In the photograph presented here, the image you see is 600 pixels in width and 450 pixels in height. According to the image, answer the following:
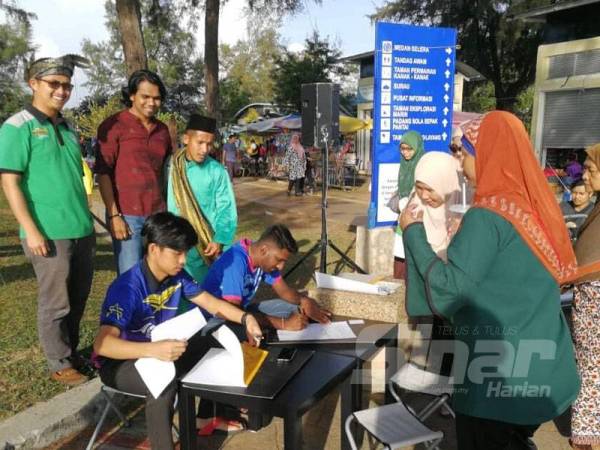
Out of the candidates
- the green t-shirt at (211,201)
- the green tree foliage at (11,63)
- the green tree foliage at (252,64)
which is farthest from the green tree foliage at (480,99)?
the green tree foliage at (11,63)

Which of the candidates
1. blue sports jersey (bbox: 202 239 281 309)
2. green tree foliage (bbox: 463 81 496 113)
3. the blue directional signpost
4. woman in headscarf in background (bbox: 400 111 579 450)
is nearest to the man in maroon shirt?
blue sports jersey (bbox: 202 239 281 309)

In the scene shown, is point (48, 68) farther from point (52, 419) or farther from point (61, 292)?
point (52, 419)

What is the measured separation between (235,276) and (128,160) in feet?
3.56

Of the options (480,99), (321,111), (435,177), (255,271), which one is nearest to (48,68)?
(255,271)

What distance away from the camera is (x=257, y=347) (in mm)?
2086

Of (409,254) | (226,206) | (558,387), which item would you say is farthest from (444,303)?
(226,206)

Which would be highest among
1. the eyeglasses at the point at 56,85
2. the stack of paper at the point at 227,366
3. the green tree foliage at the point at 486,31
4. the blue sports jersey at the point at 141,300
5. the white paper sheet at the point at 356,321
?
the green tree foliage at the point at 486,31

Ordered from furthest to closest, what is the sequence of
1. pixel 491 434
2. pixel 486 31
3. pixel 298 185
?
pixel 486 31 < pixel 298 185 < pixel 491 434

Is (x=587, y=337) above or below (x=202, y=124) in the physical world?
below

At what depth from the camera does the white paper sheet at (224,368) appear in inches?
70.1

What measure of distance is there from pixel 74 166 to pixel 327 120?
2.94m

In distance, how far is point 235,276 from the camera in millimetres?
2633

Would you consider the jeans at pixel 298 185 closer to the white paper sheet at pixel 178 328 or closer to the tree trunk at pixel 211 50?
the tree trunk at pixel 211 50

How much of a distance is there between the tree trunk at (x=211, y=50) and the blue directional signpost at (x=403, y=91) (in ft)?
12.4
